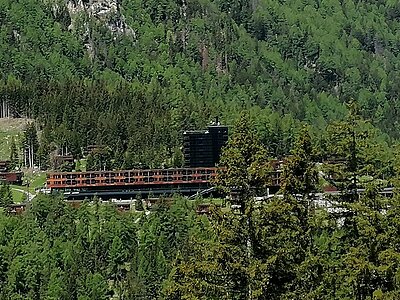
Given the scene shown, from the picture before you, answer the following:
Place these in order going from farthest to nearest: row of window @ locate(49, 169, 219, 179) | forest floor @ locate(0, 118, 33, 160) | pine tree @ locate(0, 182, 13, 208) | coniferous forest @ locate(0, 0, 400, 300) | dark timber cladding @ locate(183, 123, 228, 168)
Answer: forest floor @ locate(0, 118, 33, 160)
dark timber cladding @ locate(183, 123, 228, 168)
row of window @ locate(49, 169, 219, 179)
pine tree @ locate(0, 182, 13, 208)
coniferous forest @ locate(0, 0, 400, 300)

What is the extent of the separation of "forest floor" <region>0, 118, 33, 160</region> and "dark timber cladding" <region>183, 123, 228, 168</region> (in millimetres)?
41564

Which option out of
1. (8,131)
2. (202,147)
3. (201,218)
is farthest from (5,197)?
(8,131)

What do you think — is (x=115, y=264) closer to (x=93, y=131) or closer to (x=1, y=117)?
(x=93, y=131)

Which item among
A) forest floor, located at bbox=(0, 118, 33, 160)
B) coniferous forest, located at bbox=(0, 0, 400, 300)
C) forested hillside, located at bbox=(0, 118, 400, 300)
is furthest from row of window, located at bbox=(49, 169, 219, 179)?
forested hillside, located at bbox=(0, 118, 400, 300)

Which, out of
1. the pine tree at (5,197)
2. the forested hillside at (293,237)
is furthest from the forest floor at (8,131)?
the forested hillside at (293,237)

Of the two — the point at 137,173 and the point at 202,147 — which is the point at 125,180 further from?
the point at 202,147

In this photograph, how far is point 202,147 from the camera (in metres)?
144

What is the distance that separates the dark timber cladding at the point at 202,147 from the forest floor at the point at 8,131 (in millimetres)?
41564

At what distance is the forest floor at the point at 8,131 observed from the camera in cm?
16862

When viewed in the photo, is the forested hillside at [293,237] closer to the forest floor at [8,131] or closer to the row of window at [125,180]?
the row of window at [125,180]

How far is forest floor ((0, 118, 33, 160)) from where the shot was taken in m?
169

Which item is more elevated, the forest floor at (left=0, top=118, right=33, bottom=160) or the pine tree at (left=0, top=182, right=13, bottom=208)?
the forest floor at (left=0, top=118, right=33, bottom=160)

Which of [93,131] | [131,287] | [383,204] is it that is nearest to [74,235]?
[131,287]

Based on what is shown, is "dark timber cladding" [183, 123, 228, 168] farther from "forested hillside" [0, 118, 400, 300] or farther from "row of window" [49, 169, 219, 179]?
"forested hillside" [0, 118, 400, 300]
